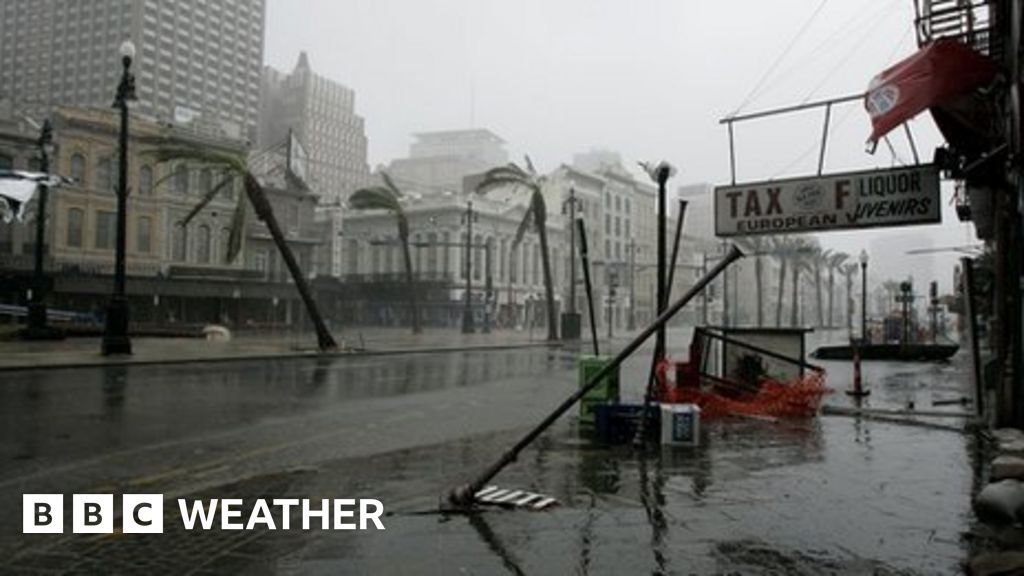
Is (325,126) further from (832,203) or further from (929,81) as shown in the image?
(929,81)

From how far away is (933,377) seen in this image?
22.5 m

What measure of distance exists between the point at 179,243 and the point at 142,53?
78.8 metres

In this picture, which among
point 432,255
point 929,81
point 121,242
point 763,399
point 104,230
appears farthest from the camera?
point 432,255

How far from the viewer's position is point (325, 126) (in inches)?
5468

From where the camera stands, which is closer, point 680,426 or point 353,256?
point 680,426

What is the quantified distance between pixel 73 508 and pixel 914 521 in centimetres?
681

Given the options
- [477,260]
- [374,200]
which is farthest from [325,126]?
[374,200]

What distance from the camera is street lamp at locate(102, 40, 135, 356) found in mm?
24125

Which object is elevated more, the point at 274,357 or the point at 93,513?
the point at 274,357

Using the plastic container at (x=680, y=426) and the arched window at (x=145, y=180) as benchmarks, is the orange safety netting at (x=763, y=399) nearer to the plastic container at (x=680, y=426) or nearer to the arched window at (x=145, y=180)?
the plastic container at (x=680, y=426)

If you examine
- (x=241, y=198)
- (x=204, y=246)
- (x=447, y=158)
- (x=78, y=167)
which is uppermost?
(x=447, y=158)

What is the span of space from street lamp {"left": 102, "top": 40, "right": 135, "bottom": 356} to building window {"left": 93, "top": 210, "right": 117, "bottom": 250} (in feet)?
116

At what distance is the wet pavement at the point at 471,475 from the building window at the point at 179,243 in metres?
48.6

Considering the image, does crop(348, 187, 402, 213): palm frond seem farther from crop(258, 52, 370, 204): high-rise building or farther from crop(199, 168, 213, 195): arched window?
crop(258, 52, 370, 204): high-rise building
